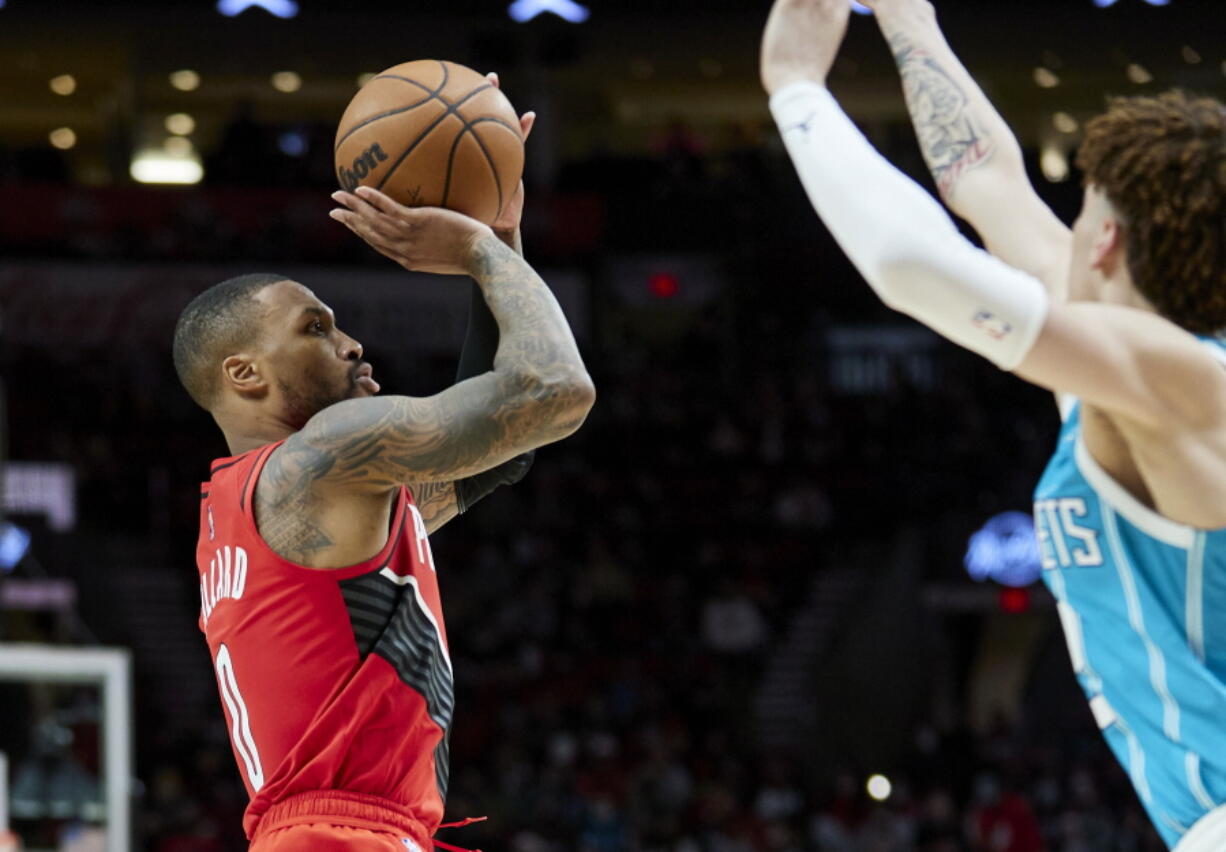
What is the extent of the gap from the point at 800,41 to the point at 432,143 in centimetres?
94

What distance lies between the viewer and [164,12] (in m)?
20.6

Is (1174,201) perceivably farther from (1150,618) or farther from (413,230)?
(413,230)

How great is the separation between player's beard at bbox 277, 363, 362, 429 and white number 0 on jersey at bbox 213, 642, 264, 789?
492mm

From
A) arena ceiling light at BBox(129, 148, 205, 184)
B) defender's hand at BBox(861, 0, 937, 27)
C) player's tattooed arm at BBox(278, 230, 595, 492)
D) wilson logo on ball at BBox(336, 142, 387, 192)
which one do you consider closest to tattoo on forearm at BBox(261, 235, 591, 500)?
player's tattooed arm at BBox(278, 230, 595, 492)

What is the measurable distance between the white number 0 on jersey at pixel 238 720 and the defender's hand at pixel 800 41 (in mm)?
1536

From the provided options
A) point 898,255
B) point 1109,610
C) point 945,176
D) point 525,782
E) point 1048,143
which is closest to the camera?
point 898,255

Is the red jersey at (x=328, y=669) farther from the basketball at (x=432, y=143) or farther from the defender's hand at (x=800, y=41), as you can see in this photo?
the defender's hand at (x=800, y=41)

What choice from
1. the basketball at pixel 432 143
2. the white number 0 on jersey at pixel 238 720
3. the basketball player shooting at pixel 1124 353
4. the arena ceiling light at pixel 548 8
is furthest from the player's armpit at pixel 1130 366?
the arena ceiling light at pixel 548 8

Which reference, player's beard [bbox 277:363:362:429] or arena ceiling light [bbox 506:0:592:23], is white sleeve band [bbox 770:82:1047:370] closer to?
player's beard [bbox 277:363:362:429]

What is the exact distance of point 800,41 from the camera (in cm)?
265

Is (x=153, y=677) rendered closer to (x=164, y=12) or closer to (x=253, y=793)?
(x=164, y=12)

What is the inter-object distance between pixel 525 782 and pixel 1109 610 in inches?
479

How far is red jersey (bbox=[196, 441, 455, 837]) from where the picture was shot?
10.1 feet

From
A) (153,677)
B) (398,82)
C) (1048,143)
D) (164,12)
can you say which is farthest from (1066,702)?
(398,82)
